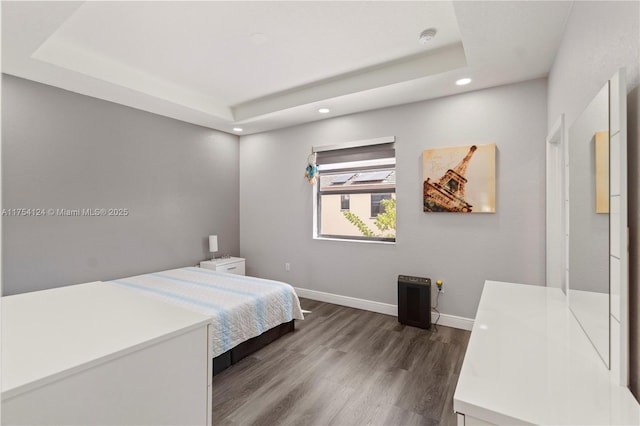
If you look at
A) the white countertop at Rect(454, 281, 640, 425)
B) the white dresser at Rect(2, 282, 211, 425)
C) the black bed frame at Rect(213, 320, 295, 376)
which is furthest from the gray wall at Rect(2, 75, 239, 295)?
the white countertop at Rect(454, 281, 640, 425)

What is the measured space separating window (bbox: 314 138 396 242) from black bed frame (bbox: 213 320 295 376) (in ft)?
5.00

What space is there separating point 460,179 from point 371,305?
5.90 feet

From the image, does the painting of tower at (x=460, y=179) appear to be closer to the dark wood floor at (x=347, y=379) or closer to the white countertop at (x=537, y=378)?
the dark wood floor at (x=347, y=379)

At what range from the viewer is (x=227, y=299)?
2.54 meters

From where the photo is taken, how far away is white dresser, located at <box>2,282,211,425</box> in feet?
2.39

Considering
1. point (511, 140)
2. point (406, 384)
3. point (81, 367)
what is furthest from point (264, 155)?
point (81, 367)

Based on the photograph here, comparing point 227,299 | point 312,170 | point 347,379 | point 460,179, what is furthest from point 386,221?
point 227,299

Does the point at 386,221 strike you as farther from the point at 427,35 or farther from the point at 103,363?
the point at 103,363

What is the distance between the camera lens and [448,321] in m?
3.14

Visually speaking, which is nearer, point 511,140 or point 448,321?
point 511,140

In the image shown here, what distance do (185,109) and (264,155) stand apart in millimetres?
1315

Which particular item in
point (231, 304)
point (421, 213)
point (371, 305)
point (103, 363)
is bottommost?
point (371, 305)

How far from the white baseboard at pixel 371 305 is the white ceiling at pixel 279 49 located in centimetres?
237

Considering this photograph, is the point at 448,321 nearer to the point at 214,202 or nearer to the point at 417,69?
the point at 417,69
